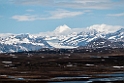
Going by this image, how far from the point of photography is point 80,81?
109938mm

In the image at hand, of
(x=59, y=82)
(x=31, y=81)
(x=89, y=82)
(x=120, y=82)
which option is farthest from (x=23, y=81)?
(x=120, y=82)

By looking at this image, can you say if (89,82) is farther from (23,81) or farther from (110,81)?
(23,81)

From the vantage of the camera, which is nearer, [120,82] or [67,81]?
[120,82]

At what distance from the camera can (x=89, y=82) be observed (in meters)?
107

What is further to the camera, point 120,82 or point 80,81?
point 80,81

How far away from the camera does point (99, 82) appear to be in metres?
105

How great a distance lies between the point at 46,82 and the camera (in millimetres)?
109250

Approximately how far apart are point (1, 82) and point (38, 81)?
12.0 m

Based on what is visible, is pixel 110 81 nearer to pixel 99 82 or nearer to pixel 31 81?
pixel 99 82

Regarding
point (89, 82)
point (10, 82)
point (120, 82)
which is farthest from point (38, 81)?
point (120, 82)

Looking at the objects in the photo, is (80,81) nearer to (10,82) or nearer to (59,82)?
(59,82)

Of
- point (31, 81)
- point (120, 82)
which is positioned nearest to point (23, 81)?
point (31, 81)

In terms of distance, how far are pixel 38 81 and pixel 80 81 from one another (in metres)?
13.5

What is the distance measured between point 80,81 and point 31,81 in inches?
618
